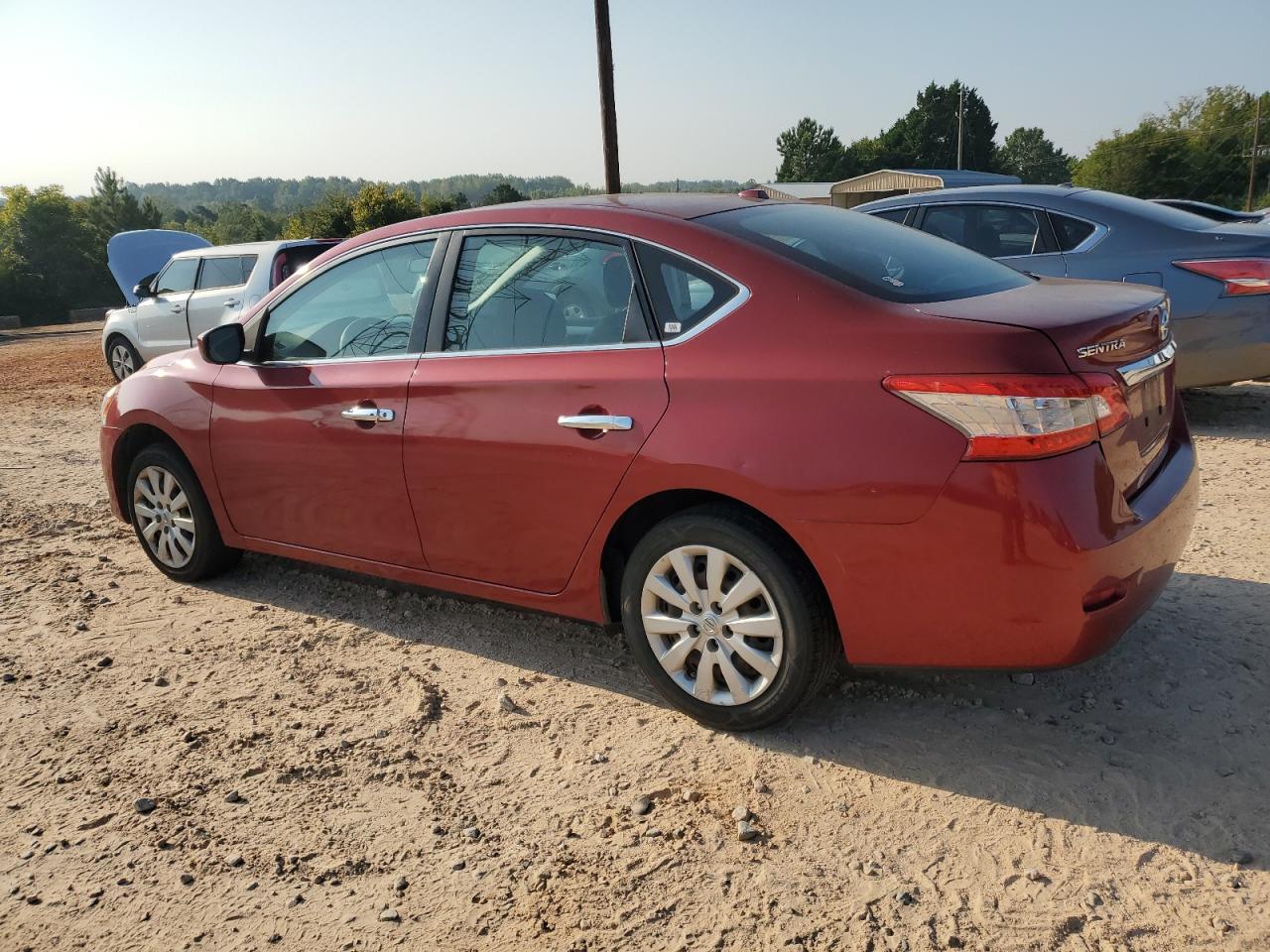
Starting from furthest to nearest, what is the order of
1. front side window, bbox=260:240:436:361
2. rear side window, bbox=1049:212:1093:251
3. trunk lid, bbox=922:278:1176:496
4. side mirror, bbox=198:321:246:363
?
rear side window, bbox=1049:212:1093:251 → side mirror, bbox=198:321:246:363 → front side window, bbox=260:240:436:361 → trunk lid, bbox=922:278:1176:496

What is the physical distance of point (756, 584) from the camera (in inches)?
120

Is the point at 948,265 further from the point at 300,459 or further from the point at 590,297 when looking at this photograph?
the point at 300,459

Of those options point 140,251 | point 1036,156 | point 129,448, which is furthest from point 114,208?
point 1036,156

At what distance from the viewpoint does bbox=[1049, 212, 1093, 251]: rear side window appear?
6938 mm

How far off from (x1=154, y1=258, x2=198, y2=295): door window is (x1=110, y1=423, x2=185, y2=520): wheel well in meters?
8.02

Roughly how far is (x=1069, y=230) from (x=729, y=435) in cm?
511

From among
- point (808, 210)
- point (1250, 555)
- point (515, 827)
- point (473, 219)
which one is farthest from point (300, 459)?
point (1250, 555)

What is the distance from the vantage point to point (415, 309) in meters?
3.93

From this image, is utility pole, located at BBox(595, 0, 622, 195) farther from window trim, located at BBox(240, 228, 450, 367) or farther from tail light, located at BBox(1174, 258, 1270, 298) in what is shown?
window trim, located at BBox(240, 228, 450, 367)

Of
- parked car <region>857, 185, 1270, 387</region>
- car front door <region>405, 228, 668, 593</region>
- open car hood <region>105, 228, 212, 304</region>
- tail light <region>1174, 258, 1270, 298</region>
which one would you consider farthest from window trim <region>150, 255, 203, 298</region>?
tail light <region>1174, 258, 1270, 298</region>

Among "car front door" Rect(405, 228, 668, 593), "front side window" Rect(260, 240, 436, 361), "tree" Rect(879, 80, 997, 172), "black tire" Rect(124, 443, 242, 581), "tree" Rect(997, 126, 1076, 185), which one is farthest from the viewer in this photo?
"tree" Rect(997, 126, 1076, 185)

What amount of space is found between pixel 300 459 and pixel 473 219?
4.10 feet

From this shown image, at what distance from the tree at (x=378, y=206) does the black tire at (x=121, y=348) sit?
1366 inches

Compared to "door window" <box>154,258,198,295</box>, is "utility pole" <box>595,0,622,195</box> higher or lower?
higher
